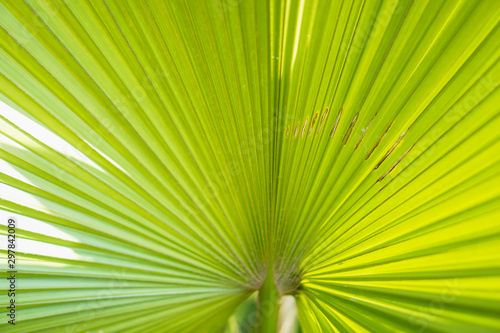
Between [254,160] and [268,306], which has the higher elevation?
[254,160]

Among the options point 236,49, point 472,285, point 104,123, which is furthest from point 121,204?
point 472,285

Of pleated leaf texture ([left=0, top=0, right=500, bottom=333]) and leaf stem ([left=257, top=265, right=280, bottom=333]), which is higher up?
pleated leaf texture ([left=0, top=0, right=500, bottom=333])

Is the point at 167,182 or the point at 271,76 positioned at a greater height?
the point at 271,76

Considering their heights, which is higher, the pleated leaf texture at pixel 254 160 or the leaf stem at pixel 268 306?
the pleated leaf texture at pixel 254 160

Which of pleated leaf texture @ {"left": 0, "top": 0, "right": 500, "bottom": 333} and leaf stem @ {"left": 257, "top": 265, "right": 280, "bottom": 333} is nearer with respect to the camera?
pleated leaf texture @ {"left": 0, "top": 0, "right": 500, "bottom": 333}

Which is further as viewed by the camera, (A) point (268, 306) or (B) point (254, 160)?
(A) point (268, 306)

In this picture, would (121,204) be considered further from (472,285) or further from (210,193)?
(472,285)

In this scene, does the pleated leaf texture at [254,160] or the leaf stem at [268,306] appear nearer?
the pleated leaf texture at [254,160]

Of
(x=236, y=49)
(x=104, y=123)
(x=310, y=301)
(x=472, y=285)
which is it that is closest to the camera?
(x=472, y=285)
